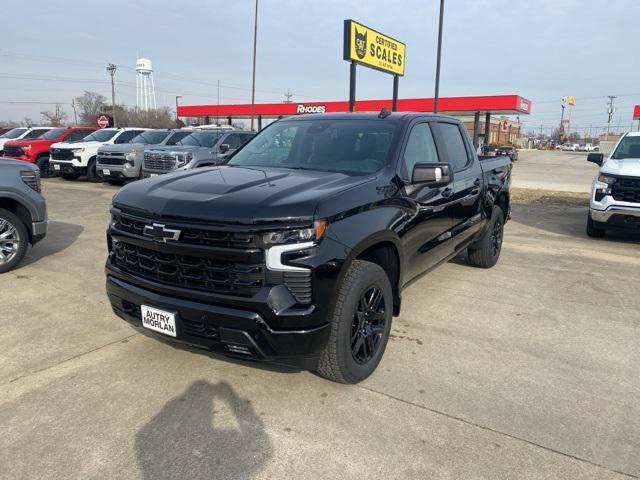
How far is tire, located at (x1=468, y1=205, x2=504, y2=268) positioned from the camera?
19.8ft

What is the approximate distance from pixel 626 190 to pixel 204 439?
7.45 m

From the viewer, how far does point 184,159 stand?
40.1 ft

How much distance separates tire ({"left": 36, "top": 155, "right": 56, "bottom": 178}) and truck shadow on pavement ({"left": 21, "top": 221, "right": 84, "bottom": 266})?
383 inches

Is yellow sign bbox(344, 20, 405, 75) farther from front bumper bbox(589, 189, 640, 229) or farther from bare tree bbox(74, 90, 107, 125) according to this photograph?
bare tree bbox(74, 90, 107, 125)

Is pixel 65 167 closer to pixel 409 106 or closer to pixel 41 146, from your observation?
pixel 41 146

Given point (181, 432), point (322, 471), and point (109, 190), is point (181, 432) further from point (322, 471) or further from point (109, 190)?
point (109, 190)

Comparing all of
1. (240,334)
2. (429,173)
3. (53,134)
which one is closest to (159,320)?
(240,334)

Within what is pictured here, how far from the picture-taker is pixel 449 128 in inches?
199

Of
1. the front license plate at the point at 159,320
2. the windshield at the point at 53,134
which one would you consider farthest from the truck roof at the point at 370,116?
the windshield at the point at 53,134

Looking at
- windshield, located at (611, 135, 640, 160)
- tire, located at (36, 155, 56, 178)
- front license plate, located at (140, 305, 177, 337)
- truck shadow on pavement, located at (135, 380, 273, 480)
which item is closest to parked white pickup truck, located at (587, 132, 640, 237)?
windshield, located at (611, 135, 640, 160)

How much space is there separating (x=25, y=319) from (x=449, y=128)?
4382 mm

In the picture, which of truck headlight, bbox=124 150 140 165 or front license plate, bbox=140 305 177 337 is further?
truck headlight, bbox=124 150 140 165

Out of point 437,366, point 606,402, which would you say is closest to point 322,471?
point 437,366

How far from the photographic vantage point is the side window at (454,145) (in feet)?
15.8
